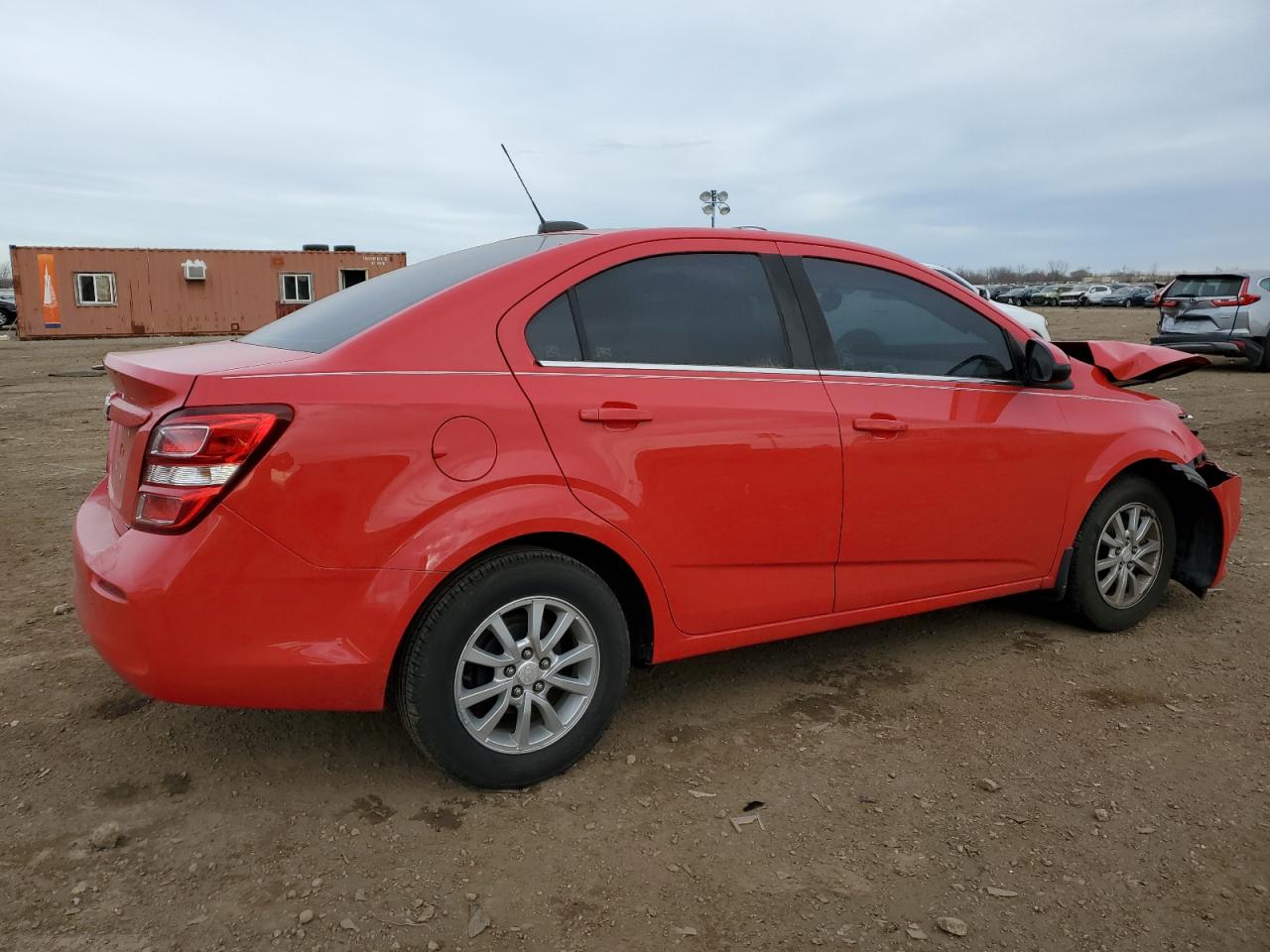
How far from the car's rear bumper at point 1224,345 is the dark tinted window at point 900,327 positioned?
12598 mm

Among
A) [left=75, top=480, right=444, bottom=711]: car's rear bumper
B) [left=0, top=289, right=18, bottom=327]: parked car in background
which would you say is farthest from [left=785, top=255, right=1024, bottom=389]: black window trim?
[left=0, top=289, right=18, bottom=327]: parked car in background

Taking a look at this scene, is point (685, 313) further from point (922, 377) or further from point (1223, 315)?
point (1223, 315)

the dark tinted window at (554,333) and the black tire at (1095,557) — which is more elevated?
the dark tinted window at (554,333)

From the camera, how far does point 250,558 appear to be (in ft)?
7.89

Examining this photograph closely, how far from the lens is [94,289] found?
1139 inches

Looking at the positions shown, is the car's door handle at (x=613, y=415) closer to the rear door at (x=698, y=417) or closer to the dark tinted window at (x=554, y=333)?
the rear door at (x=698, y=417)

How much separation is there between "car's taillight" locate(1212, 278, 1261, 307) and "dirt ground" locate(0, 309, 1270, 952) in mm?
12352

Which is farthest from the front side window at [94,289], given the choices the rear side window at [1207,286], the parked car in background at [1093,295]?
the parked car in background at [1093,295]

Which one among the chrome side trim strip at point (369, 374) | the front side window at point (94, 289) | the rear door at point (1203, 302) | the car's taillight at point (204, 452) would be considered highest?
the front side window at point (94, 289)

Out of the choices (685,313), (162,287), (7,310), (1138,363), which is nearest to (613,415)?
(685,313)

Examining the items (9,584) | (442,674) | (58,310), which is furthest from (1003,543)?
(58,310)

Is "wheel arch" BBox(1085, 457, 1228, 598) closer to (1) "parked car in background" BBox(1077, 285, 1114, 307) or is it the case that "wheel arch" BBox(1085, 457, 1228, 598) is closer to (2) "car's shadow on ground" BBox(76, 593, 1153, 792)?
(2) "car's shadow on ground" BBox(76, 593, 1153, 792)

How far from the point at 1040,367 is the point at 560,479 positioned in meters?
2.00

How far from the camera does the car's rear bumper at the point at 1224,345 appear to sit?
14.4 m
